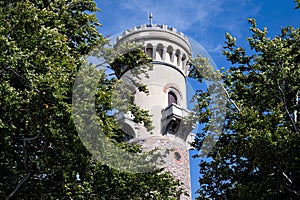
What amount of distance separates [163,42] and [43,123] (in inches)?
711

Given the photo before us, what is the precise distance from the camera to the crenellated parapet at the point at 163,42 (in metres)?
29.4

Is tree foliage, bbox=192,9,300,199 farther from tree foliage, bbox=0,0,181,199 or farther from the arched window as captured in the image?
the arched window

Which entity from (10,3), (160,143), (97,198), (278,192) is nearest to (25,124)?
(97,198)

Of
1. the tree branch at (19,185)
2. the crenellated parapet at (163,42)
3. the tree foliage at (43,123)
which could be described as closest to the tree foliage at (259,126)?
the tree foliage at (43,123)

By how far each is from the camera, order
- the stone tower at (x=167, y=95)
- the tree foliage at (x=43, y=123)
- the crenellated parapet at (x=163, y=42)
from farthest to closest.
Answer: the crenellated parapet at (x=163, y=42) < the stone tower at (x=167, y=95) < the tree foliage at (x=43, y=123)

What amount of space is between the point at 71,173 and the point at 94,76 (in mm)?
3508

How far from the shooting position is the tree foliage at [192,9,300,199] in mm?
13758

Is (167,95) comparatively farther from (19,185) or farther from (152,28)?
(19,185)

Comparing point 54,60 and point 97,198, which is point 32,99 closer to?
point 54,60

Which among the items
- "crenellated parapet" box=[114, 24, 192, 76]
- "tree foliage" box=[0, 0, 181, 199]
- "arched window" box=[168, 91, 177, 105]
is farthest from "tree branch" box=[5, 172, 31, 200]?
"crenellated parapet" box=[114, 24, 192, 76]

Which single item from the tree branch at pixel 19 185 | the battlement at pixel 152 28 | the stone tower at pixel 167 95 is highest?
the battlement at pixel 152 28

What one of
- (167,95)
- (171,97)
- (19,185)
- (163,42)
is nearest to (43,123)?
(19,185)

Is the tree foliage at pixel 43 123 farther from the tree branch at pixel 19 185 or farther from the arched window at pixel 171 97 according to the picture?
the arched window at pixel 171 97

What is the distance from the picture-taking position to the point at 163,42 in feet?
97.8
